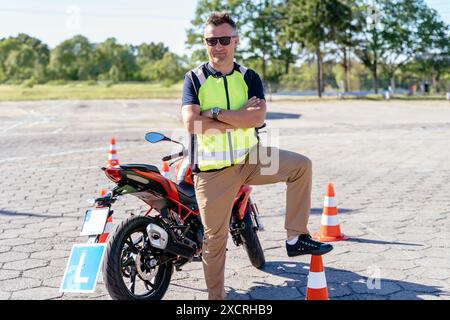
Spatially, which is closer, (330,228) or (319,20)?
(330,228)

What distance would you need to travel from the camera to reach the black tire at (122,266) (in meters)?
3.65

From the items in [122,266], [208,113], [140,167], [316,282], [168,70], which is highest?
[168,70]

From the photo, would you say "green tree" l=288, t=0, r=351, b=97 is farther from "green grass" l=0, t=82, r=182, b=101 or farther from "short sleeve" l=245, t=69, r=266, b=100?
"short sleeve" l=245, t=69, r=266, b=100

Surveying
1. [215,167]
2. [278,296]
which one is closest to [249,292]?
[278,296]

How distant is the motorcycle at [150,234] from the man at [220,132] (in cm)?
32

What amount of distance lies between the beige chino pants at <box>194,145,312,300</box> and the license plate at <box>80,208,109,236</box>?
65cm

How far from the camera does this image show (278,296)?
417cm

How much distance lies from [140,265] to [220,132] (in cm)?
108

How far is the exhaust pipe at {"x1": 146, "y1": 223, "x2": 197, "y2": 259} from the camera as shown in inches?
153

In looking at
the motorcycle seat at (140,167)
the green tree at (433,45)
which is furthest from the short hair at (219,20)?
the green tree at (433,45)

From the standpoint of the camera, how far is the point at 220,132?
12.3 feet

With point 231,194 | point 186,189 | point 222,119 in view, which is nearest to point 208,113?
point 222,119

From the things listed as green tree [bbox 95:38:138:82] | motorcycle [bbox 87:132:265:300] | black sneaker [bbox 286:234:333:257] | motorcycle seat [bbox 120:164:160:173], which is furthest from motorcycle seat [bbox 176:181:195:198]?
green tree [bbox 95:38:138:82]

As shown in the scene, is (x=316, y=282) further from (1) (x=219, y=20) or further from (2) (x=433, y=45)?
(2) (x=433, y=45)
